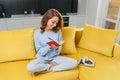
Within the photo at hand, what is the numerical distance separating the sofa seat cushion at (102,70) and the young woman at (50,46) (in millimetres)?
159

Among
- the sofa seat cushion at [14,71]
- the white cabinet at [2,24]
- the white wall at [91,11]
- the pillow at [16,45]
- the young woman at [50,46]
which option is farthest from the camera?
the white cabinet at [2,24]

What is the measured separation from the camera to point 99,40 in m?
2.03

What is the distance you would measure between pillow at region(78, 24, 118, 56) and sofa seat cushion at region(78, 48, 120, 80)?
0.12 meters

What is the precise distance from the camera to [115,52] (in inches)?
77.1

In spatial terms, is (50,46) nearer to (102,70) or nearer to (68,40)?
(68,40)

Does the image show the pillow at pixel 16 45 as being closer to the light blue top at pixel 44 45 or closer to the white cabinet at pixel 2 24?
the light blue top at pixel 44 45

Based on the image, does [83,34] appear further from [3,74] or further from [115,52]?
[3,74]

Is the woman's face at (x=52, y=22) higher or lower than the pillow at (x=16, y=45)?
higher

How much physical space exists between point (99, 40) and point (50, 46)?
754 millimetres

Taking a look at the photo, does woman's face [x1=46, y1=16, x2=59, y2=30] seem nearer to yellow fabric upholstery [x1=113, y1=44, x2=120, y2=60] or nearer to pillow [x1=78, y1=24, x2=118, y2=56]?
pillow [x1=78, y1=24, x2=118, y2=56]

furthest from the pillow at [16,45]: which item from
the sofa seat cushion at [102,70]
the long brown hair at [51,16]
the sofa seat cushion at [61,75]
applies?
the sofa seat cushion at [102,70]

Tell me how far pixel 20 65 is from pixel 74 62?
0.64 meters

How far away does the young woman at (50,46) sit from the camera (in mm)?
1652

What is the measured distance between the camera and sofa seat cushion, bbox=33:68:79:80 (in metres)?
1.55
